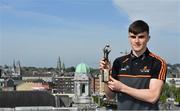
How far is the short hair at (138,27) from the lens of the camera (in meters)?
3.98

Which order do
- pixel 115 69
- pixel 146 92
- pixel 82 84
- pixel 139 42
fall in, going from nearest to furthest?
pixel 146 92 → pixel 139 42 → pixel 115 69 → pixel 82 84

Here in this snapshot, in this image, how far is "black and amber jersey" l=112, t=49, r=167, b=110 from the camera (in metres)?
3.89

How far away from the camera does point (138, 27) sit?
13.1 feet

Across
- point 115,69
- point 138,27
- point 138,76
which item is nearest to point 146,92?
point 138,76

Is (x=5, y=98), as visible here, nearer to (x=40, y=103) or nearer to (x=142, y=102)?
(x=40, y=103)

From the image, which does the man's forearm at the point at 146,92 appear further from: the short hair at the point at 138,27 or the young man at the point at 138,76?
the short hair at the point at 138,27

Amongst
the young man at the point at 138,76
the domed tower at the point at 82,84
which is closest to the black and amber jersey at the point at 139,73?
the young man at the point at 138,76

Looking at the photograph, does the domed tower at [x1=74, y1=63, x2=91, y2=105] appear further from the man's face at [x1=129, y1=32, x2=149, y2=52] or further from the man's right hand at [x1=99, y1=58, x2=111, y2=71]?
the man's face at [x1=129, y1=32, x2=149, y2=52]

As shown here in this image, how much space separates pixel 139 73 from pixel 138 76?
3 centimetres

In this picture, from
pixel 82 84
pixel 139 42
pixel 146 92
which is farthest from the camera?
pixel 82 84

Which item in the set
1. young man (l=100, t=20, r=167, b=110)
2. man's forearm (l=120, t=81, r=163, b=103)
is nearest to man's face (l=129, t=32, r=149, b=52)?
young man (l=100, t=20, r=167, b=110)

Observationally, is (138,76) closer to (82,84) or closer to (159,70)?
(159,70)

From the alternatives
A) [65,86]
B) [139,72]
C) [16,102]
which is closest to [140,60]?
[139,72]

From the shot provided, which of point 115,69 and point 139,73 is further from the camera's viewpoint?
point 115,69
